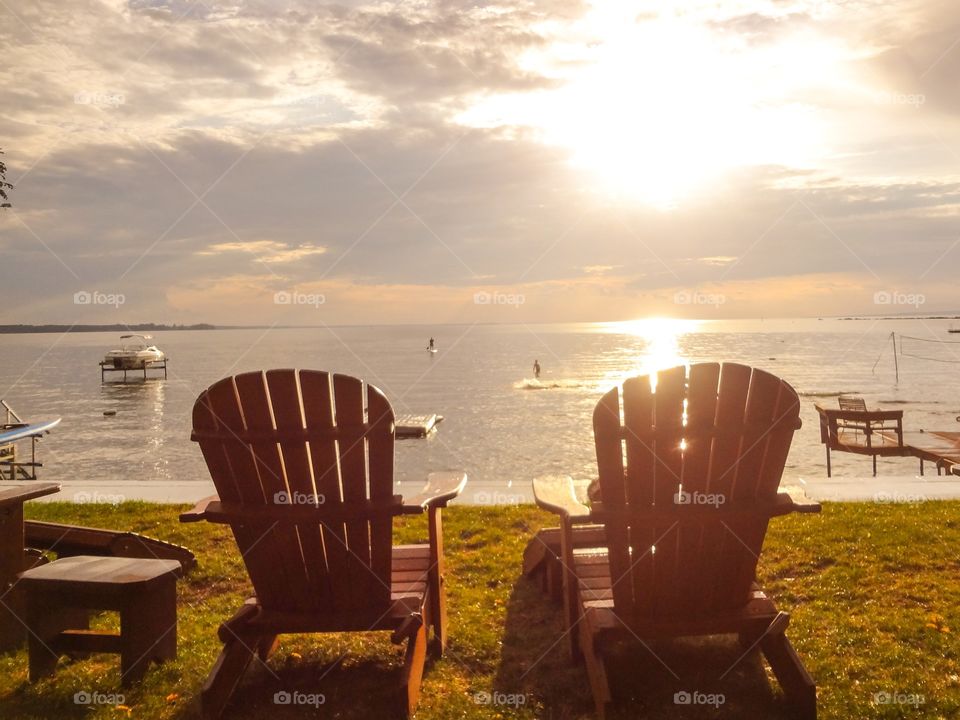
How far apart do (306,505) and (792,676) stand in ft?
7.55

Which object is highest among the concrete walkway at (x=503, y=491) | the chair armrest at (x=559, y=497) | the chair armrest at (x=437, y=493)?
the chair armrest at (x=437, y=493)

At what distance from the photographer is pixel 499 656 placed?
398 cm

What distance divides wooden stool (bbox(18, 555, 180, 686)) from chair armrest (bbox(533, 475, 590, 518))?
1930 mm

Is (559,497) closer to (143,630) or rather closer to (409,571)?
(409,571)

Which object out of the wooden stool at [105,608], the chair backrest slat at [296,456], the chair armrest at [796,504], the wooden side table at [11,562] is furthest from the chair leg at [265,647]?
the chair armrest at [796,504]

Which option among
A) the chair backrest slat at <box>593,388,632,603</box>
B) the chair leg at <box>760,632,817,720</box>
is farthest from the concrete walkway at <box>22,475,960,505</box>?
the chair leg at <box>760,632,817,720</box>

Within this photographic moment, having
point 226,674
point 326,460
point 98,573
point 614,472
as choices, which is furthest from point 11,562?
point 614,472

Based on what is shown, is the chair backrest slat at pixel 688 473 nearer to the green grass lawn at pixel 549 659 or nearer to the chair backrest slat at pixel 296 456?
the green grass lawn at pixel 549 659

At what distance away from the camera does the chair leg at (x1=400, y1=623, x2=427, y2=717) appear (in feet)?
10.8

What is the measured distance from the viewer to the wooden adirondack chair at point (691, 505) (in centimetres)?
325

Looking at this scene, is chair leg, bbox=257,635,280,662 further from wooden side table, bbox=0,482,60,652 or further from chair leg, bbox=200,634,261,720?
wooden side table, bbox=0,482,60,652

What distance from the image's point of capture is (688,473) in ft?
10.9

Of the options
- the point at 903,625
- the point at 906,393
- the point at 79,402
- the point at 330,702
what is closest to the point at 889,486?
the point at 903,625

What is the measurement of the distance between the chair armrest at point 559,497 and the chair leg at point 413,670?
83cm
